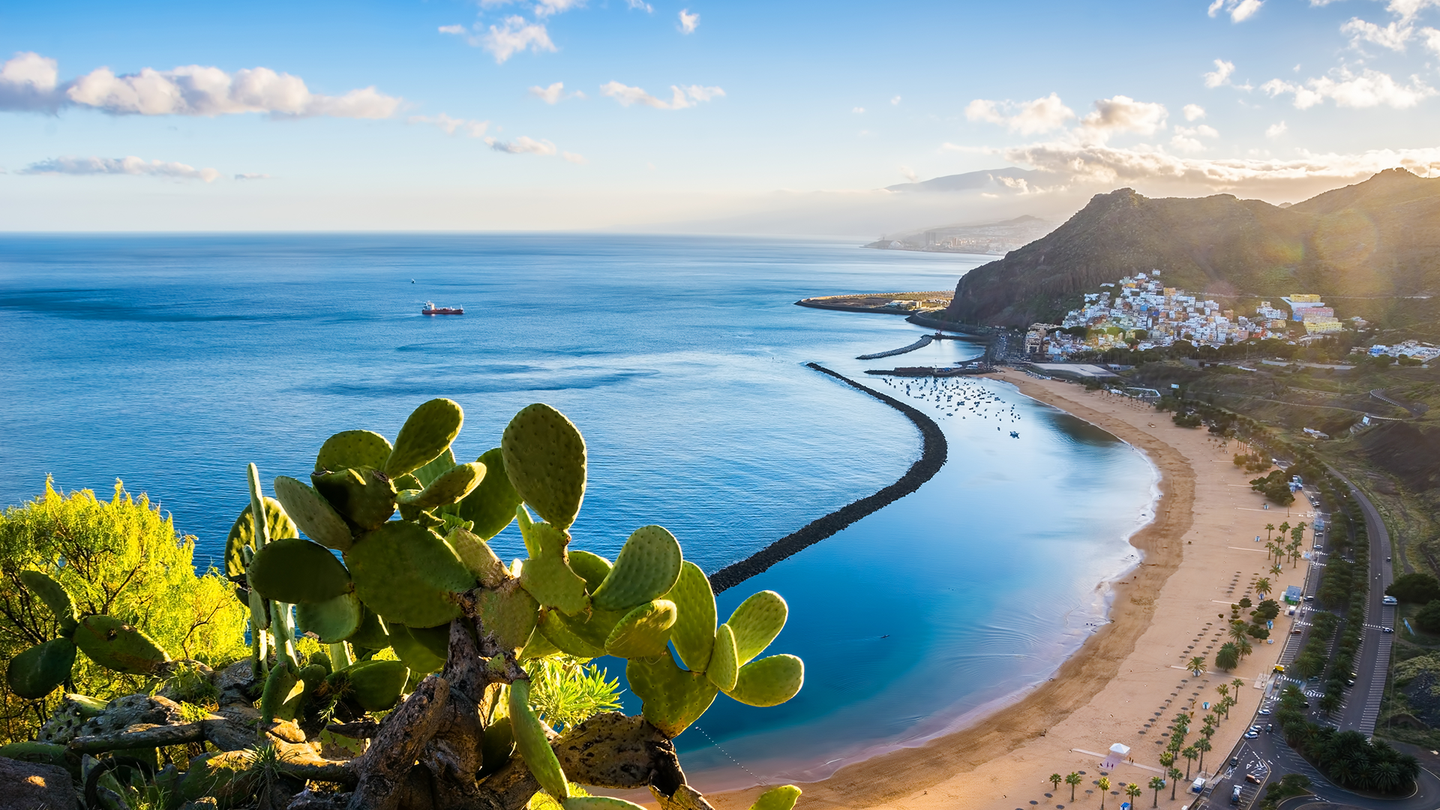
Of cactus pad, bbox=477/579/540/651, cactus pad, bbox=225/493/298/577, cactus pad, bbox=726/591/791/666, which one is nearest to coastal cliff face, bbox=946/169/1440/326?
cactus pad, bbox=726/591/791/666

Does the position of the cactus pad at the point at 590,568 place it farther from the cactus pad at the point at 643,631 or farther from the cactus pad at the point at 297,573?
the cactus pad at the point at 297,573

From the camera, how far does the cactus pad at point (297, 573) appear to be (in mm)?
3680

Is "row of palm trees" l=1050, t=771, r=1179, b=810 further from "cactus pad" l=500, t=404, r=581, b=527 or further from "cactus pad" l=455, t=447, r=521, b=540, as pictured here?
"cactus pad" l=500, t=404, r=581, b=527

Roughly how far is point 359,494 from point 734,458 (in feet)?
165

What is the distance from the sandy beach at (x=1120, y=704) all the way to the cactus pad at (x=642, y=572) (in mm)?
20053

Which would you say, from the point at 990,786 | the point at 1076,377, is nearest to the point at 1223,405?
the point at 1076,377

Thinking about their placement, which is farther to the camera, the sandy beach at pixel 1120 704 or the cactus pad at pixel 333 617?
the sandy beach at pixel 1120 704

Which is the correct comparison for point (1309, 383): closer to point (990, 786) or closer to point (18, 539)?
point (990, 786)

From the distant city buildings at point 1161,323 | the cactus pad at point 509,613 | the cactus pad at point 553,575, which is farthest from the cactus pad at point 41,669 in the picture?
the distant city buildings at point 1161,323

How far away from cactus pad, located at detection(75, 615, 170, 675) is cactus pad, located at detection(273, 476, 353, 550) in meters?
3.82

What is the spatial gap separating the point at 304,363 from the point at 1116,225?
428 feet

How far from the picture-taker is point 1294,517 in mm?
42719

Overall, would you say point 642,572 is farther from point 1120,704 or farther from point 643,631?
point 1120,704

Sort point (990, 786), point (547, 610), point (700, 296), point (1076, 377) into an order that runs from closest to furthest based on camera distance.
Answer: point (547, 610), point (990, 786), point (1076, 377), point (700, 296)
